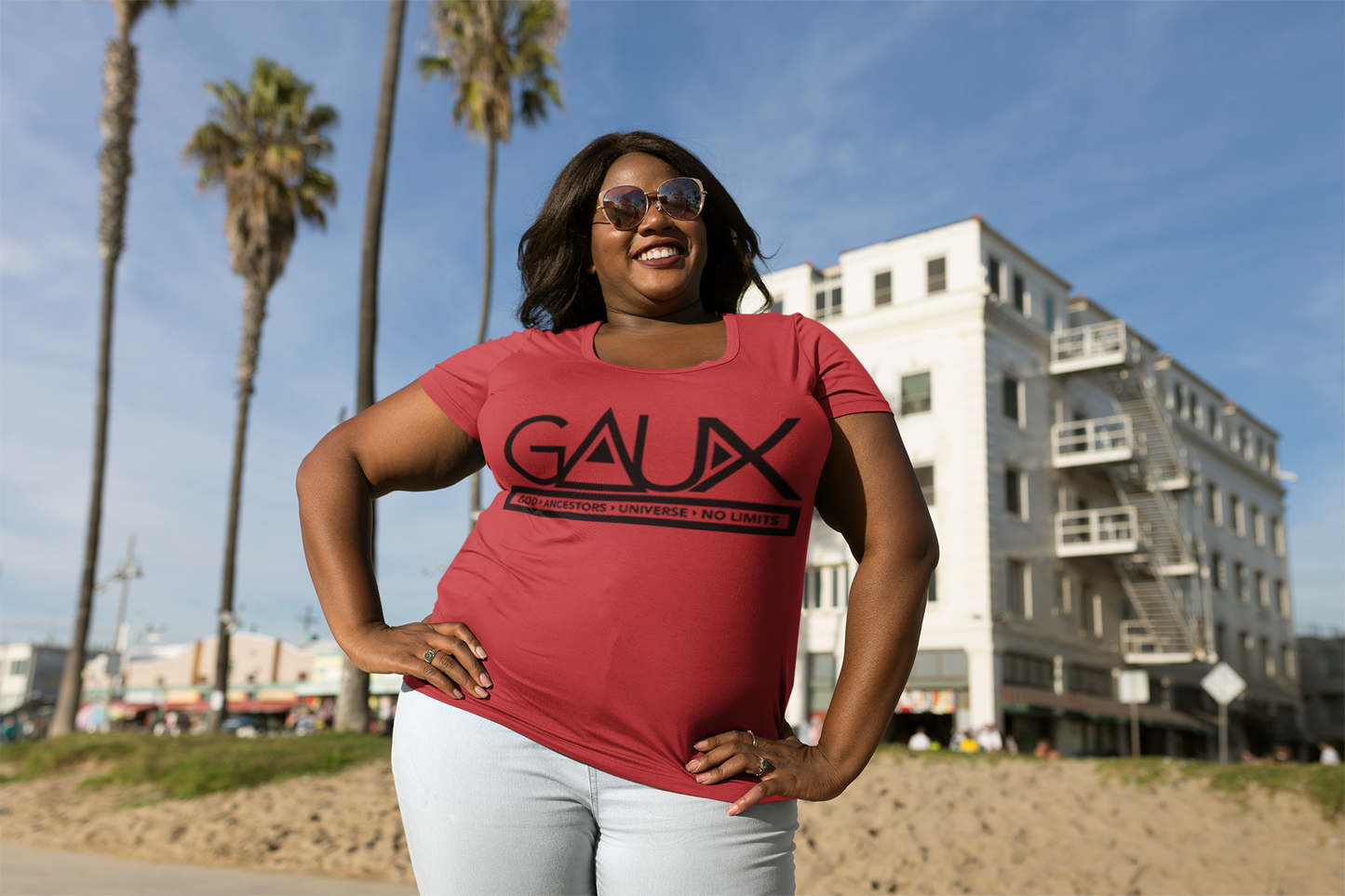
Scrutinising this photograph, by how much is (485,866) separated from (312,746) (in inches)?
473

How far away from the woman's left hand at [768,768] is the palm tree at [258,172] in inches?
929

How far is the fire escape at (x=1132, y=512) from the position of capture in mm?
30141

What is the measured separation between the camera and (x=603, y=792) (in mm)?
1545

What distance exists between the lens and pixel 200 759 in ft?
38.1

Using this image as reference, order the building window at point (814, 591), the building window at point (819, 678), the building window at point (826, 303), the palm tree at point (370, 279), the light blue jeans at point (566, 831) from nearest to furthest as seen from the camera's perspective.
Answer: the light blue jeans at point (566, 831) → the palm tree at point (370, 279) → the building window at point (819, 678) → the building window at point (814, 591) → the building window at point (826, 303)

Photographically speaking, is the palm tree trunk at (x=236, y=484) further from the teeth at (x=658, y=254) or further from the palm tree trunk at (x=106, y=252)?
the teeth at (x=658, y=254)

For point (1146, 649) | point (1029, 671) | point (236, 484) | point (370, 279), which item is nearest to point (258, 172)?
point (236, 484)

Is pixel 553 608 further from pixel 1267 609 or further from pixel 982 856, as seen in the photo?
pixel 1267 609

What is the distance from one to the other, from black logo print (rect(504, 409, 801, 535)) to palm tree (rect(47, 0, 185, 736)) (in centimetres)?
2181

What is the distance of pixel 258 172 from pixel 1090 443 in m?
23.4

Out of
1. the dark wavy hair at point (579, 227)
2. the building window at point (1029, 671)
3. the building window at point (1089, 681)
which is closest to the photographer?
the dark wavy hair at point (579, 227)

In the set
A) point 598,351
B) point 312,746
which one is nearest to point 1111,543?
point 312,746

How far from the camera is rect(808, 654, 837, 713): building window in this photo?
28078 mm

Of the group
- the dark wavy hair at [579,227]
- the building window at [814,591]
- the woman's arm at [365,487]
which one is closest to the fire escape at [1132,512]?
the building window at [814,591]
